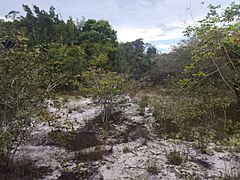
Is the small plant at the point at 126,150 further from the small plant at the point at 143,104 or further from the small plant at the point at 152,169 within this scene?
the small plant at the point at 143,104

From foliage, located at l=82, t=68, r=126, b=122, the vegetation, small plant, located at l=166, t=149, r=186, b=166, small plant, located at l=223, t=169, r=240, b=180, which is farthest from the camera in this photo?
foliage, located at l=82, t=68, r=126, b=122

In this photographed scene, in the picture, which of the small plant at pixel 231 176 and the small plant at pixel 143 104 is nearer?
the small plant at pixel 231 176

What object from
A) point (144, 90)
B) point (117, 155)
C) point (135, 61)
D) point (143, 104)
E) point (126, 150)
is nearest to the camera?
point (117, 155)

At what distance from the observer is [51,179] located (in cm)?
300

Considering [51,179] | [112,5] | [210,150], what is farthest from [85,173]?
[112,5]

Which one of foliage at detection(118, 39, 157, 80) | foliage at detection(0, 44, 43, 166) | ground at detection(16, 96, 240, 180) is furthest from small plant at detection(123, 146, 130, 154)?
foliage at detection(118, 39, 157, 80)

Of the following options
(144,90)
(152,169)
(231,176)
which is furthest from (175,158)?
(144,90)

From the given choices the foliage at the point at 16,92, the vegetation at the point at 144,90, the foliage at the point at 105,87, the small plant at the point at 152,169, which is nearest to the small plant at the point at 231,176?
the vegetation at the point at 144,90

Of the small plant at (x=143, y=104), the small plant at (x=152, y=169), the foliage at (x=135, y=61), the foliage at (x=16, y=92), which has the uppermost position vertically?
the foliage at (x=135, y=61)

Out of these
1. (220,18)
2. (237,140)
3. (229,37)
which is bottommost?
(237,140)

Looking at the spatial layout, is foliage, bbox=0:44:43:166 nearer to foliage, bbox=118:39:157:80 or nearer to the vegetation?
the vegetation

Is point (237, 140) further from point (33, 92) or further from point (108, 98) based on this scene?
point (33, 92)

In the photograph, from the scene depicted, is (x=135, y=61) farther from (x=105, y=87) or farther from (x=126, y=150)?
(x=126, y=150)

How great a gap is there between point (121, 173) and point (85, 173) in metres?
0.54
